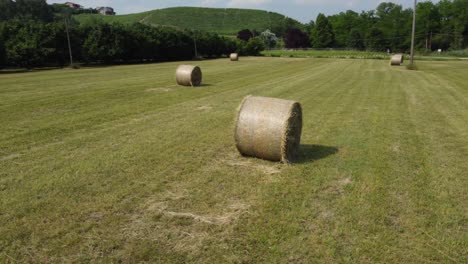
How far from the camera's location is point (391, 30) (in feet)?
359

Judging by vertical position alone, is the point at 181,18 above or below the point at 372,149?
above

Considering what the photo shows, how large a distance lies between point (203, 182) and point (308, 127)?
4.87 metres

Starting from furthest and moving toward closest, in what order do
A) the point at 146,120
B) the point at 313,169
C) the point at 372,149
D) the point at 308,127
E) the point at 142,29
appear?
the point at 142,29 < the point at 146,120 < the point at 308,127 < the point at 372,149 < the point at 313,169

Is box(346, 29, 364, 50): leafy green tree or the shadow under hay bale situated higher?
box(346, 29, 364, 50): leafy green tree

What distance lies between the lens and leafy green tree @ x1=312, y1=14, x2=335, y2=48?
400ft

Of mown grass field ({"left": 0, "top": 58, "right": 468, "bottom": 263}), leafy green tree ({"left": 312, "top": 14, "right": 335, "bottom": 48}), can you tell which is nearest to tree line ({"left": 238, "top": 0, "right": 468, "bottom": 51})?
leafy green tree ({"left": 312, "top": 14, "right": 335, "bottom": 48})

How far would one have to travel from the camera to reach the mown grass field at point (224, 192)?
14.5 ft

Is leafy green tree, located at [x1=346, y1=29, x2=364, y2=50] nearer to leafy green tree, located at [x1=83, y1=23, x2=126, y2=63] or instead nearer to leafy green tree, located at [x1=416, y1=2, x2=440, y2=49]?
leafy green tree, located at [x1=416, y1=2, x2=440, y2=49]

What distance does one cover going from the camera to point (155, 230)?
15.8ft

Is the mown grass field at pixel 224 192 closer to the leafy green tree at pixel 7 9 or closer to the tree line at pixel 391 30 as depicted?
the tree line at pixel 391 30

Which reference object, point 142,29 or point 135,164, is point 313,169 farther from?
point 142,29

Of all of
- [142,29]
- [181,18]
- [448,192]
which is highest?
[181,18]

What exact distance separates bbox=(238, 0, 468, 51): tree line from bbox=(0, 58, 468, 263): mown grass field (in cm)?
9089

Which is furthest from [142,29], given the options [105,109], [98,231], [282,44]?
[282,44]
